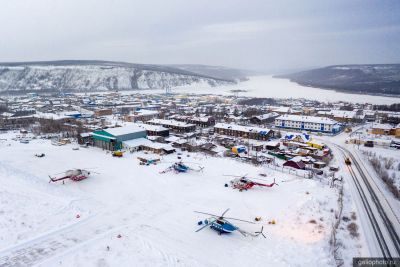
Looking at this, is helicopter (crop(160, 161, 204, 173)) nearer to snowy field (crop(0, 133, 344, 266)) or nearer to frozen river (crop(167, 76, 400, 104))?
snowy field (crop(0, 133, 344, 266))

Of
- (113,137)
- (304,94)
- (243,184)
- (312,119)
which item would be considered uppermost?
(304,94)

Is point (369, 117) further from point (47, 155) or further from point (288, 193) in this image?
point (47, 155)

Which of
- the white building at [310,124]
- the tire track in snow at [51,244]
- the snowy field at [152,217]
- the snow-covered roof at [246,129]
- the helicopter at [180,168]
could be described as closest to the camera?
the tire track in snow at [51,244]

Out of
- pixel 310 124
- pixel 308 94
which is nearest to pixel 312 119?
pixel 310 124

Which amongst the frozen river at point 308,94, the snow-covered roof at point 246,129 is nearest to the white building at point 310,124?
the snow-covered roof at point 246,129

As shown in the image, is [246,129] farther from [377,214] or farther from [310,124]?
[377,214]

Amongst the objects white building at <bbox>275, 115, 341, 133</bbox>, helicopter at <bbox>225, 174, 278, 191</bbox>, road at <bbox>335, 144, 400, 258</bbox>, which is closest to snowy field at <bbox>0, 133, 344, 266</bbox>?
helicopter at <bbox>225, 174, 278, 191</bbox>

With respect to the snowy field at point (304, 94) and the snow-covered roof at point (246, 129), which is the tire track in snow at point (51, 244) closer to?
the snow-covered roof at point (246, 129)
